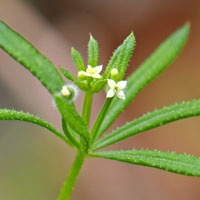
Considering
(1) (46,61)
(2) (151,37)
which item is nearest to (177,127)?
(2) (151,37)

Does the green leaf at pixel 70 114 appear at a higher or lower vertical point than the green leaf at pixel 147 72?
lower

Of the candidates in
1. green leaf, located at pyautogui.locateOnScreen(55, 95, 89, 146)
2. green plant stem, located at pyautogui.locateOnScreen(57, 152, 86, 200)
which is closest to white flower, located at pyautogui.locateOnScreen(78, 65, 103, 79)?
green leaf, located at pyautogui.locateOnScreen(55, 95, 89, 146)

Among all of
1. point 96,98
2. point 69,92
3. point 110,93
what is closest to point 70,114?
point 69,92

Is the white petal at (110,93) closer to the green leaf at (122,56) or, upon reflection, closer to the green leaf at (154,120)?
the green leaf at (122,56)

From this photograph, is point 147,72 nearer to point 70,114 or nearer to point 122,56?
point 122,56

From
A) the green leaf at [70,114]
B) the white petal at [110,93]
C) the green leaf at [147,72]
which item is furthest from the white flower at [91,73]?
the green leaf at [147,72]

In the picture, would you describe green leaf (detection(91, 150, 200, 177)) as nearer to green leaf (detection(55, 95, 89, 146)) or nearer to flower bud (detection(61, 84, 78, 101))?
green leaf (detection(55, 95, 89, 146))
